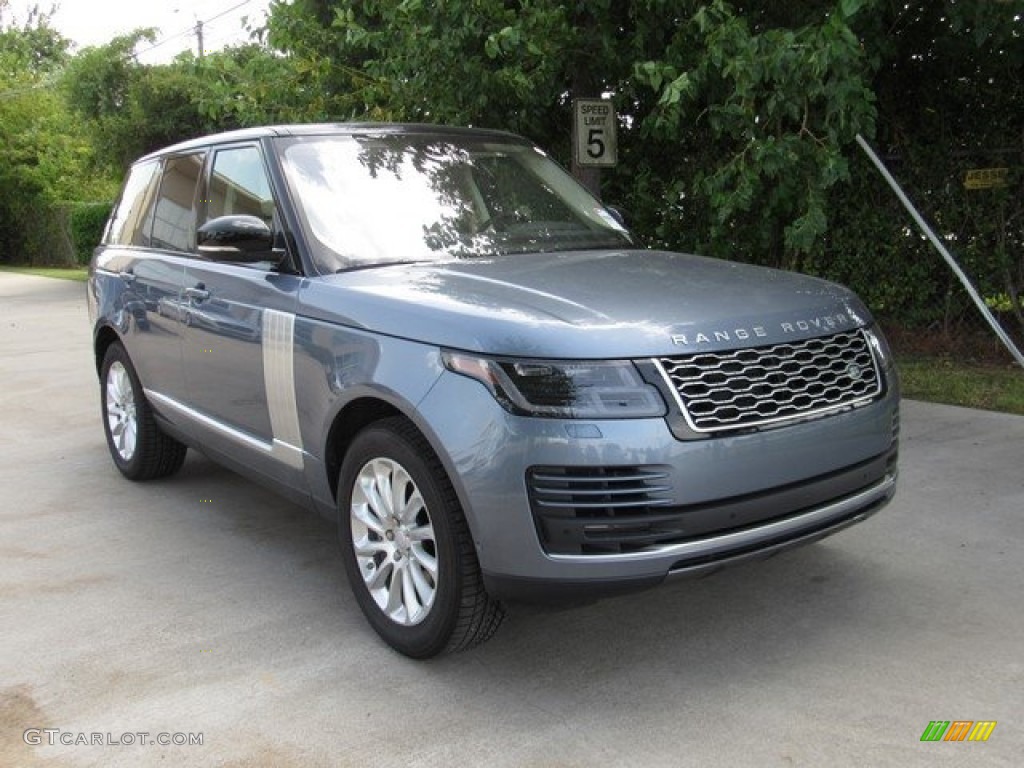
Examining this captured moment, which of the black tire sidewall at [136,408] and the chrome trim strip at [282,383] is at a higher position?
the chrome trim strip at [282,383]

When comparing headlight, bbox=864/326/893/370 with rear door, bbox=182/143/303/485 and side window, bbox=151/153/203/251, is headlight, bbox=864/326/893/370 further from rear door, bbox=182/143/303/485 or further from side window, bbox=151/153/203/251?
side window, bbox=151/153/203/251

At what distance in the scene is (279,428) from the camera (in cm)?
409

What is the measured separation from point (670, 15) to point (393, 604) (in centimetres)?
559

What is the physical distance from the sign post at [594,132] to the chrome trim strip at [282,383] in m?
4.57

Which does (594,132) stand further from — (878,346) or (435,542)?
→ (435,542)

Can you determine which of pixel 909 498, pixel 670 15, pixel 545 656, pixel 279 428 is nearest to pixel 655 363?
pixel 545 656

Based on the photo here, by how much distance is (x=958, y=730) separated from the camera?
2.99 m

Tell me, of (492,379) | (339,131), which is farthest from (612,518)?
(339,131)

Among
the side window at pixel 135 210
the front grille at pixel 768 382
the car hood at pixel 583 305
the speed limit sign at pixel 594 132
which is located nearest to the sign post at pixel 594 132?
the speed limit sign at pixel 594 132

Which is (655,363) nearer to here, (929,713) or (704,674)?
(704,674)

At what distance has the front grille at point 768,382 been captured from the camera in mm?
3045

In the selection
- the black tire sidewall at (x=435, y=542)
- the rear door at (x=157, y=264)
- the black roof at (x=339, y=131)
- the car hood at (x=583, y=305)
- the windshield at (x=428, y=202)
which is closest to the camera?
the car hood at (x=583, y=305)

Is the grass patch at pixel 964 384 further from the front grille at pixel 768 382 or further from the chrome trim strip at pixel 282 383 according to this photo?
the chrome trim strip at pixel 282 383

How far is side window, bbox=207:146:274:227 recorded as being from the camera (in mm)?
4293
